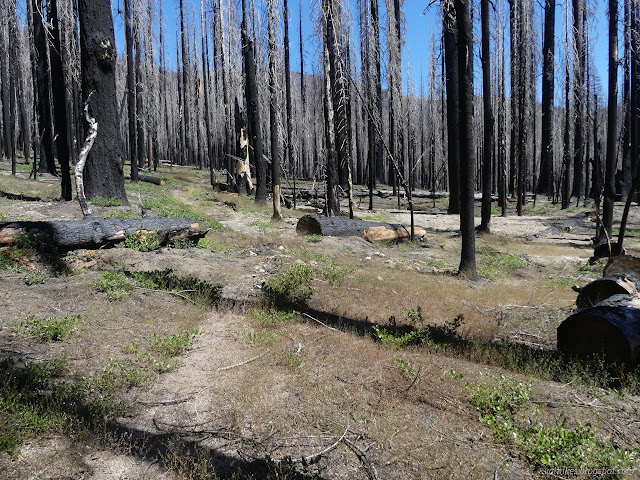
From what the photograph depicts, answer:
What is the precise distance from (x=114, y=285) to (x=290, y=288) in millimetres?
2534

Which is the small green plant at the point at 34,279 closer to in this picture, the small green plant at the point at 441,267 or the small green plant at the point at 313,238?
the small green plant at the point at 313,238

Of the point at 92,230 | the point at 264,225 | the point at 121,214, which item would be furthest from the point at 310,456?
the point at 264,225

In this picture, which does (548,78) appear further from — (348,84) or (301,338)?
(301,338)

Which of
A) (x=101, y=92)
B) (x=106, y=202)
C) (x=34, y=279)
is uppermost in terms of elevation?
(x=101, y=92)

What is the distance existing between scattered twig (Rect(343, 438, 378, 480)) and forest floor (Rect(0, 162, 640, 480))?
1 cm

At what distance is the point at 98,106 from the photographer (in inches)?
452

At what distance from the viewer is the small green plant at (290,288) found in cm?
655

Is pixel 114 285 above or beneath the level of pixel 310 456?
above

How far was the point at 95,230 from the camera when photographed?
7570 mm

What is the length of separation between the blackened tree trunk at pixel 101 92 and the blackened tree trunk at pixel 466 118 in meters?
8.92

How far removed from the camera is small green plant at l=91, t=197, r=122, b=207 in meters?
11.1

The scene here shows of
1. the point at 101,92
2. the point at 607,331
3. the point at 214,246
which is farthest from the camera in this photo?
the point at 101,92

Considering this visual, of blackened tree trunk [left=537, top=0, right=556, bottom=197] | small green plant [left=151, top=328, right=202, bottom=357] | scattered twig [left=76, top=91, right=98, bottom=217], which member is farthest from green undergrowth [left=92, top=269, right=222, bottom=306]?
blackened tree trunk [left=537, top=0, right=556, bottom=197]

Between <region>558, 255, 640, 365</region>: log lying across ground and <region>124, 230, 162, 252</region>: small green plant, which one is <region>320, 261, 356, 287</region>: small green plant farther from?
<region>558, 255, 640, 365</region>: log lying across ground
